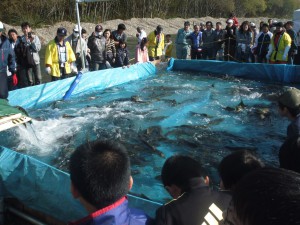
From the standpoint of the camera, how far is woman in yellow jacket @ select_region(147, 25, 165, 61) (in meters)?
12.0

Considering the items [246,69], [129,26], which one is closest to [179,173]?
[246,69]

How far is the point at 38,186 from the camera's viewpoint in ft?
12.1

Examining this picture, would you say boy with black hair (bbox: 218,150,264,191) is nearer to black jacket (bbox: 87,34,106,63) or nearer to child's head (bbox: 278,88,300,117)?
child's head (bbox: 278,88,300,117)

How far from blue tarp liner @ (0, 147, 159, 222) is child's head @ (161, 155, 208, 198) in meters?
0.90

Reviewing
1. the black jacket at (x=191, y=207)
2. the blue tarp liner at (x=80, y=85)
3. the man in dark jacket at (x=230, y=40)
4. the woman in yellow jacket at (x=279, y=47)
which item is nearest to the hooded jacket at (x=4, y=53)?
the blue tarp liner at (x=80, y=85)

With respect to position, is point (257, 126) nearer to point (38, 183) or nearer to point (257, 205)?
point (38, 183)

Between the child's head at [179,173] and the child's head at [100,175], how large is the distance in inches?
23.3

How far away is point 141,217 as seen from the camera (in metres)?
1.85

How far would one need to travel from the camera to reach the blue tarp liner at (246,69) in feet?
34.3

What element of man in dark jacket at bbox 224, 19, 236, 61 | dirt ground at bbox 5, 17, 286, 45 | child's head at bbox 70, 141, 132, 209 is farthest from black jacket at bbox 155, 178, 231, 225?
dirt ground at bbox 5, 17, 286, 45

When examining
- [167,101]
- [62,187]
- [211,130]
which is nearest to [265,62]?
[167,101]

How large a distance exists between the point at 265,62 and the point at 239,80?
1.62m

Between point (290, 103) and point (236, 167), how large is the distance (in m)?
1.54

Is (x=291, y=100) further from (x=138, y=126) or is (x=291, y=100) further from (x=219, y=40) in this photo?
(x=219, y=40)
